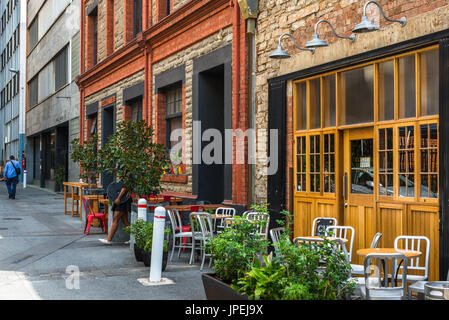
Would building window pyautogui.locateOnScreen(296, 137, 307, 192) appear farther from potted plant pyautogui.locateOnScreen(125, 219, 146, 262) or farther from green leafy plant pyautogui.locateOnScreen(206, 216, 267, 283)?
green leafy plant pyautogui.locateOnScreen(206, 216, 267, 283)

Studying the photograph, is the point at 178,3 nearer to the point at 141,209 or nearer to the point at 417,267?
the point at 141,209

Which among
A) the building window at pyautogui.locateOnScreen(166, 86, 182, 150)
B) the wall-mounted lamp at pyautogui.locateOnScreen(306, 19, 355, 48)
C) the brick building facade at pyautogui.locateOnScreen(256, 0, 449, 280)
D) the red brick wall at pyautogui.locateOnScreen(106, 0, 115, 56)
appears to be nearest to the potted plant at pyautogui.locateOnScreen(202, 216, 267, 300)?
the brick building facade at pyautogui.locateOnScreen(256, 0, 449, 280)

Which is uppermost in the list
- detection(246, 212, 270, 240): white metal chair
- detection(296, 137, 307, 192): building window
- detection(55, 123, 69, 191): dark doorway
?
detection(55, 123, 69, 191): dark doorway

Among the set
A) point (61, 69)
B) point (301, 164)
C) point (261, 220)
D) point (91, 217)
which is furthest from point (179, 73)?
point (61, 69)

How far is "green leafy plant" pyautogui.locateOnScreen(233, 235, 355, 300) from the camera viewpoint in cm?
453

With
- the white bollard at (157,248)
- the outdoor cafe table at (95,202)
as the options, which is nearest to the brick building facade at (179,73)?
the outdoor cafe table at (95,202)

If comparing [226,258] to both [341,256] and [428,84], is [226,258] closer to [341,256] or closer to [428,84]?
[341,256]

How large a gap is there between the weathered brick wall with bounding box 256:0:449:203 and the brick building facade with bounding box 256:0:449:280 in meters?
0.02

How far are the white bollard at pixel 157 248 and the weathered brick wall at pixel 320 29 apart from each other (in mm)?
3151

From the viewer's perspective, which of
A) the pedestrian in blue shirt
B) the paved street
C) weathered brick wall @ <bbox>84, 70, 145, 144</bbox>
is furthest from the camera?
the pedestrian in blue shirt

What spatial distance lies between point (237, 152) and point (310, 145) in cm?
215

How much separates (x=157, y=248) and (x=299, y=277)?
3.55m

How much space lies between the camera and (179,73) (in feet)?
46.8

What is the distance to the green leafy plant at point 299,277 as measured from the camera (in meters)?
4.53
